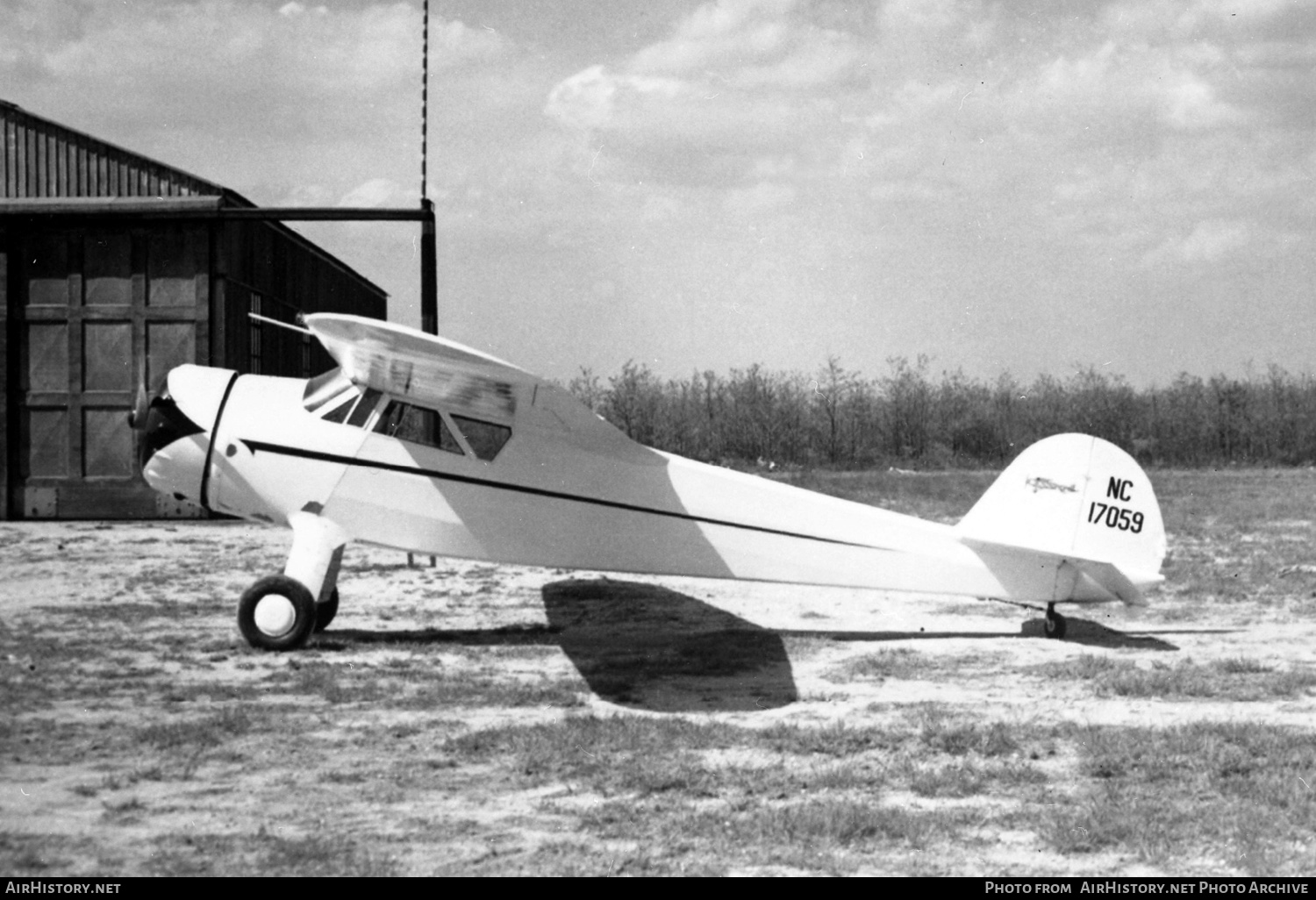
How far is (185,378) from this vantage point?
30.6ft

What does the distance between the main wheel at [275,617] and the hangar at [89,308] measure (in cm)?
1070

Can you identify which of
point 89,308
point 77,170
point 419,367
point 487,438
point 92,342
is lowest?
point 487,438

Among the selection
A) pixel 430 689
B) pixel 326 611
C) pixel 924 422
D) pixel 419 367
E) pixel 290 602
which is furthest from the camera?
pixel 924 422

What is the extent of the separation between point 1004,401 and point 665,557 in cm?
2984

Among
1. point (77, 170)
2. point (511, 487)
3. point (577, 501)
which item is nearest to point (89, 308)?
point (77, 170)

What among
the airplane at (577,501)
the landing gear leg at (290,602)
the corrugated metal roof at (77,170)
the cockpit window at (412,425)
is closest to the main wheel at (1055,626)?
the airplane at (577,501)

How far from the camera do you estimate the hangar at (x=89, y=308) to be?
60.4 feet

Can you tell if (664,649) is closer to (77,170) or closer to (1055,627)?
(1055,627)

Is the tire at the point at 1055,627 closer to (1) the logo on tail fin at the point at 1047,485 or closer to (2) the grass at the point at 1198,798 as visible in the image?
(1) the logo on tail fin at the point at 1047,485

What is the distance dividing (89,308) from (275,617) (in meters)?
12.1

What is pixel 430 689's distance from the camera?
7.49 meters

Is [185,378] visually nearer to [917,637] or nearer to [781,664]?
[781,664]

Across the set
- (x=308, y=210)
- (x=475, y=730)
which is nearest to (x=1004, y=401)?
(x=308, y=210)

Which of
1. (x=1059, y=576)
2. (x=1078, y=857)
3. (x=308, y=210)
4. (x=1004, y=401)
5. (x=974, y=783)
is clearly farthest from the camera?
(x=1004, y=401)
